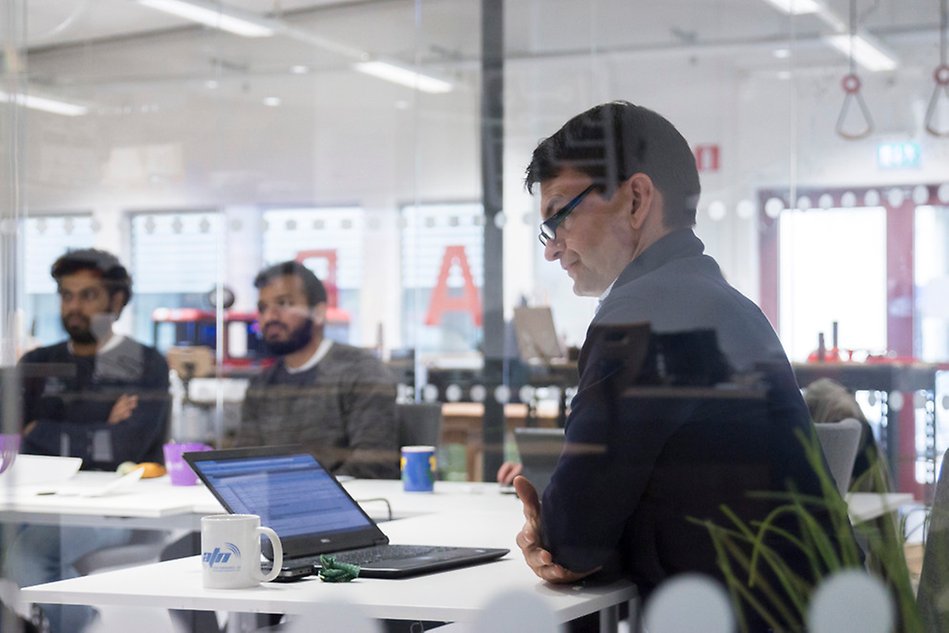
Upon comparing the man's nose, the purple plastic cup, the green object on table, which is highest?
the man's nose

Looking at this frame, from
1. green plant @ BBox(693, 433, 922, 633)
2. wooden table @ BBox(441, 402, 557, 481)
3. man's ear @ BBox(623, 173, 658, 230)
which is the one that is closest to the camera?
green plant @ BBox(693, 433, 922, 633)

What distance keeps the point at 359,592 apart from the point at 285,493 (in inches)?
18.6

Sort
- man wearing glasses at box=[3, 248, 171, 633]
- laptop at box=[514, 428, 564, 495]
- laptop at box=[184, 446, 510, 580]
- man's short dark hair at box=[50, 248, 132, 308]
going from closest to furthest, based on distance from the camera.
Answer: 1. laptop at box=[184, 446, 510, 580]
2. man wearing glasses at box=[3, 248, 171, 633]
3. laptop at box=[514, 428, 564, 495]
4. man's short dark hair at box=[50, 248, 132, 308]

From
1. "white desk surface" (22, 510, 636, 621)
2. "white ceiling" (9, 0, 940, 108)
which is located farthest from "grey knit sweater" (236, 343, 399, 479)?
"white desk surface" (22, 510, 636, 621)

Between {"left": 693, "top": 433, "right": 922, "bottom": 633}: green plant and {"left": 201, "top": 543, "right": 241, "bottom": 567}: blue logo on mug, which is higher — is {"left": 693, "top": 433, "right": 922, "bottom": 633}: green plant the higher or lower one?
the higher one

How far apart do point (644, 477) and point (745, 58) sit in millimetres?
2183

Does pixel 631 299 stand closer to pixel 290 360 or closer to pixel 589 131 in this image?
pixel 589 131

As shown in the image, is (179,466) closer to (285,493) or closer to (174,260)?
(285,493)

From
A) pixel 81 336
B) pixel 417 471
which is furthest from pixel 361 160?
pixel 417 471

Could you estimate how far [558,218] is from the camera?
1728mm

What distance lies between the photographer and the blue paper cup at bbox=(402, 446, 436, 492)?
126 inches

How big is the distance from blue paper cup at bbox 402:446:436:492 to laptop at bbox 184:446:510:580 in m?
0.97

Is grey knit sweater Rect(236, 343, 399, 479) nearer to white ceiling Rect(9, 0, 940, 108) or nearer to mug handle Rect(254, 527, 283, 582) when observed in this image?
white ceiling Rect(9, 0, 940, 108)

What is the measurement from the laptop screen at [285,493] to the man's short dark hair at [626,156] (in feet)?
2.08
